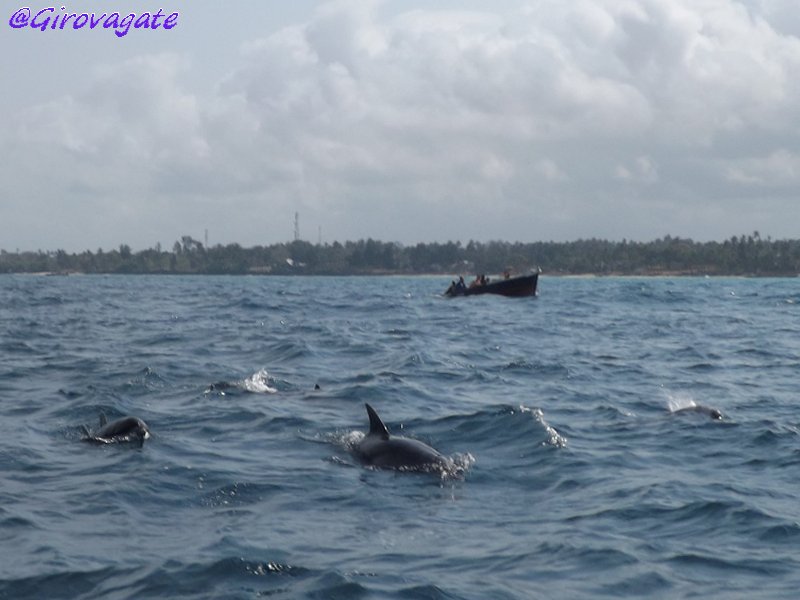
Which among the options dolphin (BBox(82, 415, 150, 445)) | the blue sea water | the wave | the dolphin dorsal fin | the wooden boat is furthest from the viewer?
the wooden boat

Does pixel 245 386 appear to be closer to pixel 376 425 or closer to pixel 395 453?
pixel 376 425

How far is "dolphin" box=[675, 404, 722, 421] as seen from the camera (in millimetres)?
17656

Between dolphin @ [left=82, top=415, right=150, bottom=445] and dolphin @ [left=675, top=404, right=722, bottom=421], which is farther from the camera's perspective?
dolphin @ [left=675, top=404, right=722, bottom=421]

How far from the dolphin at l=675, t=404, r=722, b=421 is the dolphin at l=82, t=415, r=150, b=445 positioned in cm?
818

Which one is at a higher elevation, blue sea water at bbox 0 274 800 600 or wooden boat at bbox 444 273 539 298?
wooden boat at bbox 444 273 539 298

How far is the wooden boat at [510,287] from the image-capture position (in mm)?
66250

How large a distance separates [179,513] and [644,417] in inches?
346

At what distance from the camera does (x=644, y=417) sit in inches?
710

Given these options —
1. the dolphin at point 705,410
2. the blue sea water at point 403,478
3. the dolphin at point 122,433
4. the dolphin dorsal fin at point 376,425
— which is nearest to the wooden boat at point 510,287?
the blue sea water at point 403,478

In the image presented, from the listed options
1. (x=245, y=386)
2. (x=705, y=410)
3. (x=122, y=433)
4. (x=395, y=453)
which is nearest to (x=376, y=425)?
(x=395, y=453)

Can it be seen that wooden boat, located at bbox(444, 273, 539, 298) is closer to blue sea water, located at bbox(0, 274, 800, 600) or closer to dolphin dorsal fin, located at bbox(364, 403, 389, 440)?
blue sea water, located at bbox(0, 274, 800, 600)

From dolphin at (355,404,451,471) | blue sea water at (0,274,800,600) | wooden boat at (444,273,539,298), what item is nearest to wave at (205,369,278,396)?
blue sea water at (0,274,800,600)

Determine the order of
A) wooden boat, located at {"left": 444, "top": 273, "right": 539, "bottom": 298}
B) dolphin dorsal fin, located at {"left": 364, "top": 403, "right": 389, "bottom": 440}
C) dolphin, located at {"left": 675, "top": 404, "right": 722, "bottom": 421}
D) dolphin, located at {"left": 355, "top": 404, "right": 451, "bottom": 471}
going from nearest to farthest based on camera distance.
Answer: dolphin, located at {"left": 355, "top": 404, "right": 451, "bottom": 471}, dolphin dorsal fin, located at {"left": 364, "top": 403, "right": 389, "bottom": 440}, dolphin, located at {"left": 675, "top": 404, "right": 722, "bottom": 421}, wooden boat, located at {"left": 444, "top": 273, "right": 539, "bottom": 298}

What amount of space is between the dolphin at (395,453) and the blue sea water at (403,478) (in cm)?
27
